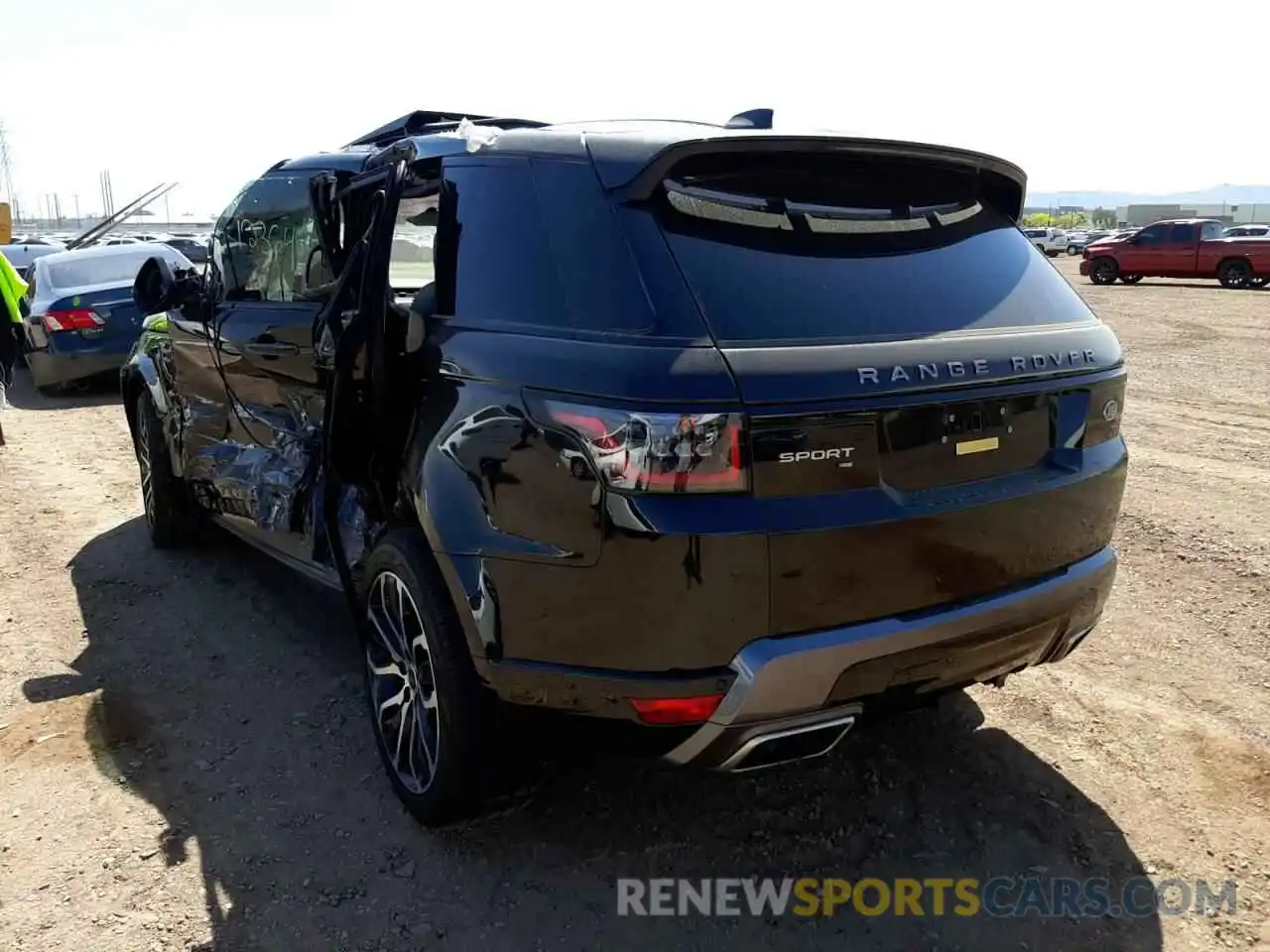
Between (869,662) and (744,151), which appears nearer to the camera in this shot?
(869,662)

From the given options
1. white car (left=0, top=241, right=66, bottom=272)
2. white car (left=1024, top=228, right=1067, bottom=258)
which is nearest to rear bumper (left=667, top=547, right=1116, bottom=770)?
white car (left=0, top=241, right=66, bottom=272)

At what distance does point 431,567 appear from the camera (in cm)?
283

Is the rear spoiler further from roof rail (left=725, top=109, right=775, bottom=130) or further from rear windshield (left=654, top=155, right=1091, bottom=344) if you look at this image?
roof rail (left=725, top=109, right=775, bottom=130)

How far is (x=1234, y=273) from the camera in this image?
2525 centimetres

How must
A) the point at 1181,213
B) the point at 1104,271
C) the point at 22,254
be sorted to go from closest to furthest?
the point at 22,254
the point at 1104,271
the point at 1181,213

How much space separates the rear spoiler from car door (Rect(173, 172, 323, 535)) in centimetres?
157

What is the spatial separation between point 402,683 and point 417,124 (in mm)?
2194

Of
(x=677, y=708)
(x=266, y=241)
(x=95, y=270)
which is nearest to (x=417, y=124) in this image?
(x=266, y=241)

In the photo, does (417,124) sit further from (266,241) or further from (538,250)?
(538,250)

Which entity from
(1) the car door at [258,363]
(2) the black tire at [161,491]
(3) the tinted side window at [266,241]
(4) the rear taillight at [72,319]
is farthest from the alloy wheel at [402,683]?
(4) the rear taillight at [72,319]

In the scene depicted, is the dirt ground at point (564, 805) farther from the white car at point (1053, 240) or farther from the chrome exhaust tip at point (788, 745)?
the white car at point (1053, 240)

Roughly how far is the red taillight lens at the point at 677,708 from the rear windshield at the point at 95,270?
34.4 feet

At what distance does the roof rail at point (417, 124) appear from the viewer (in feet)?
12.4

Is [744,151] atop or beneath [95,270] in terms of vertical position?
atop
